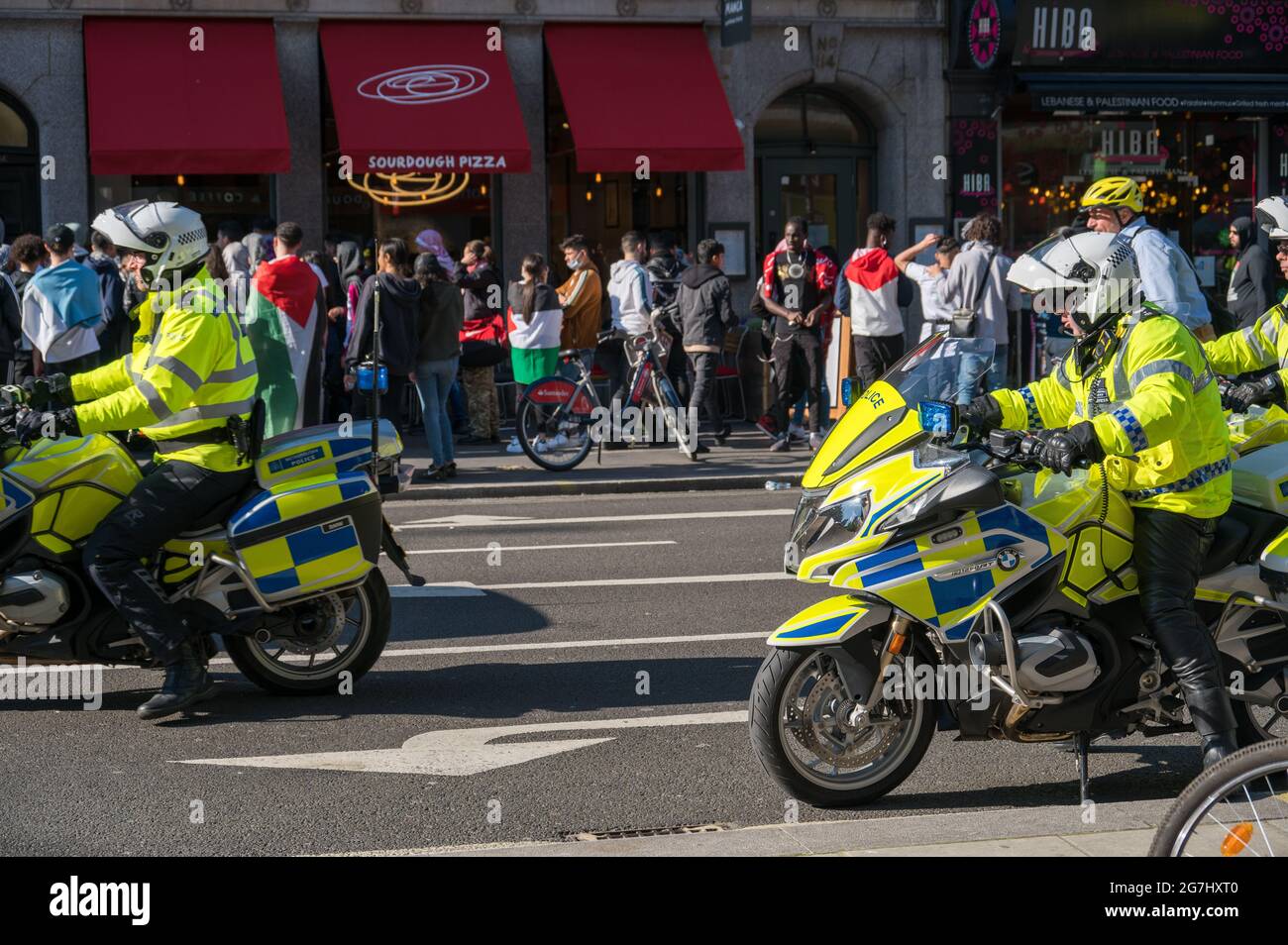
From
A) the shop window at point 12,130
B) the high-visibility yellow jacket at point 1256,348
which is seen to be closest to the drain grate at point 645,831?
the high-visibility yellow jacket at point 1256,348

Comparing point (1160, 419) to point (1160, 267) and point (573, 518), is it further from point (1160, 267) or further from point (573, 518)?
point (573, 518)

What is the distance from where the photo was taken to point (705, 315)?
15.4 meters

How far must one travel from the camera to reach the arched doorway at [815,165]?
20938 mm

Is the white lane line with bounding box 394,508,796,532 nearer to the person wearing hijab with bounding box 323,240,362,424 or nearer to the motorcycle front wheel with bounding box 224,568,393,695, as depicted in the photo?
the person wearing hijab with bounding box 323,240,362,424

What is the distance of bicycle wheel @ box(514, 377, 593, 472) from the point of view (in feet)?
47.9

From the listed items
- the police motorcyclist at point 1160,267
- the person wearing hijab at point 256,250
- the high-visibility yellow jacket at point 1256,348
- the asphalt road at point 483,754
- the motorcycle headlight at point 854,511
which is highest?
the person wearing hijab at point 256,250

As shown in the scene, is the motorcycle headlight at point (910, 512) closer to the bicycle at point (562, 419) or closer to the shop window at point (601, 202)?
the bicycle at point (562, 419)

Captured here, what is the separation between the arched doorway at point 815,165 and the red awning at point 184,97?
603 cm

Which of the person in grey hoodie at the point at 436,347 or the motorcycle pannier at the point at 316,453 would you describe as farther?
the person in grey hoodie at the point at 436,347

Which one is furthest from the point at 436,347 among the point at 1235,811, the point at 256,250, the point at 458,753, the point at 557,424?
the point at 1235,811

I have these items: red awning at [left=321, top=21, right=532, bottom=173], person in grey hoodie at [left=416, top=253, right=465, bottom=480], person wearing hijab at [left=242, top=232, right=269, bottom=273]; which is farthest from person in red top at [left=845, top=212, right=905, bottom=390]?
person wearing hijab at [left=242, top=232, right=269, bottom=273]

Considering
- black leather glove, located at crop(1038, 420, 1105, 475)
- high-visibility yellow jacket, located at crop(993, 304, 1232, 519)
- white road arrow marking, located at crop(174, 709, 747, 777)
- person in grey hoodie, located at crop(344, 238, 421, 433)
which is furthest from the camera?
person in grey hoodie, located at crop(344, 238, 421, 433)

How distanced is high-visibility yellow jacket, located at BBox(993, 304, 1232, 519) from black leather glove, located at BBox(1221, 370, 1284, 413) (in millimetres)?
1237
